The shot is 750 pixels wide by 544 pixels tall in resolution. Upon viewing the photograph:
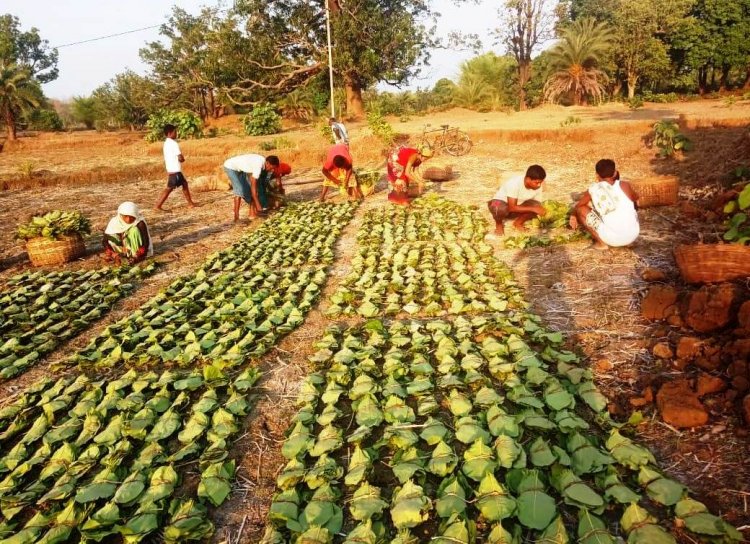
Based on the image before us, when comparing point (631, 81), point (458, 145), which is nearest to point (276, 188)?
point (458, 145)

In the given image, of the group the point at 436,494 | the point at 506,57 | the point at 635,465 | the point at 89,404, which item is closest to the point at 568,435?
the point at 635,465

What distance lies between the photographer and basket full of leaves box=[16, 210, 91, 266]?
20.2 feet

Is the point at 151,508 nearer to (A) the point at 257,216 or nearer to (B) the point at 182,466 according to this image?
(B) the point at 182,466

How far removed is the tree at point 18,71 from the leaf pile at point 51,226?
81.7ft

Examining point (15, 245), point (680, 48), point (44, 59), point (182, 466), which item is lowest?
point (182, 466)

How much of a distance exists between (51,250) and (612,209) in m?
7.13

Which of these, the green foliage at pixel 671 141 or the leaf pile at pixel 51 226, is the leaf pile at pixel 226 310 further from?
the green foliage at pixel 671 141

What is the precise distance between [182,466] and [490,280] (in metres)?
3.32

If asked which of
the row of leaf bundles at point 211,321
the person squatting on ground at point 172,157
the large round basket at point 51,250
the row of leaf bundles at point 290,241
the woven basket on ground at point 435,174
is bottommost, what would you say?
the row of leaf bundles at point 211,321

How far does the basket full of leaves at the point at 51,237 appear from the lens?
616cm

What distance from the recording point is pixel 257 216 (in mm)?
8383

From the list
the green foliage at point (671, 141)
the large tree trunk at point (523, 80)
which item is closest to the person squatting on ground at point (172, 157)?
the green foliage at point (671, 141)

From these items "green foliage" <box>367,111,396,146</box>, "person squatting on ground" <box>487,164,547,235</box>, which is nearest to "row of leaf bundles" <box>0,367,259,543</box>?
"person squatting on ground" <box>487,164,547,235</box>

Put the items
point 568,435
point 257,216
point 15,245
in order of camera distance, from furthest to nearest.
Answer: point 257,216
point 15,245
point 568,435
